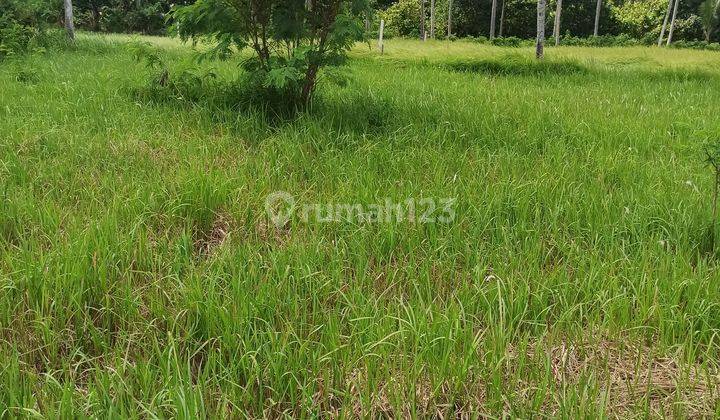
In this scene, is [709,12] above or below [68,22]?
above

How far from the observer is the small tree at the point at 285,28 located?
497 cm

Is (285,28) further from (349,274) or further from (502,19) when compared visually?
(502,19)

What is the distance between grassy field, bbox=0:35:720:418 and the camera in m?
1.65

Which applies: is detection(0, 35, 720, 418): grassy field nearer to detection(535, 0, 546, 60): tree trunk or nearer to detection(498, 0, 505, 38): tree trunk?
detection(535, 0, 546, 60): tree trunk

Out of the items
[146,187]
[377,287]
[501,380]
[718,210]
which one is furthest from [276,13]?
[501,380]

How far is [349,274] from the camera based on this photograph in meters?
2.37

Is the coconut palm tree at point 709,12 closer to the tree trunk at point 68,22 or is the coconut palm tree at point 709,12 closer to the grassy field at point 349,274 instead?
the tree trunk at point 68,22

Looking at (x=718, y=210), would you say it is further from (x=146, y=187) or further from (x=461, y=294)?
(x=146, y=187)

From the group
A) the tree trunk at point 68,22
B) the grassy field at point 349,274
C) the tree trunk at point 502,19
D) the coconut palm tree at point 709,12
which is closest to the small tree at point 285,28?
the grassy field at point 349,274

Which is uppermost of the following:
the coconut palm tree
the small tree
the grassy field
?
the coconut palm tree

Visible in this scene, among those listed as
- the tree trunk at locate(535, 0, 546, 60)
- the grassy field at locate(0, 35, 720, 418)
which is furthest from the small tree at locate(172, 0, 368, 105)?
the tree trunk at locate(535, 0, 546, 60)

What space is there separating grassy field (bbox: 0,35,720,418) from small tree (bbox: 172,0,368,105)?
27.0 inches

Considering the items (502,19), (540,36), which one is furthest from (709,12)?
(540,36)

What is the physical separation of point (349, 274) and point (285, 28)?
11.4 ft
